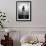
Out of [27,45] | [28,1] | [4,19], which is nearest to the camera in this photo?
[27,45]

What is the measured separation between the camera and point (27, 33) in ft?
10.9

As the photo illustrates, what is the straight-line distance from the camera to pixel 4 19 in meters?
3.08

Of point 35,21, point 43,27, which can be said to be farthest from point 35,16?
point 43,27

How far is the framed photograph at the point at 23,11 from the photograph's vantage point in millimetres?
3297

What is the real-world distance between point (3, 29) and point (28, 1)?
0.97m

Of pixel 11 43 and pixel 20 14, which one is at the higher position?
pixel 20 14

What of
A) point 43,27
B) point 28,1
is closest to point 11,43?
point 43,27

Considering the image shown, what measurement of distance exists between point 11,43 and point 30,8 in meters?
1.02

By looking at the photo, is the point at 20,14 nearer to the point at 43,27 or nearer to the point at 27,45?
the point at 43,27

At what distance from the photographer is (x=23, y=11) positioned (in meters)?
3.32

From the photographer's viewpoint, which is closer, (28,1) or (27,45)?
(27,45)

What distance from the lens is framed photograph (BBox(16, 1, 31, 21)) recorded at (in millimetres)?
3297

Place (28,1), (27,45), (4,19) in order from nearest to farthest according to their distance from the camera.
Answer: (27,45)
(4,19)
(28,1)

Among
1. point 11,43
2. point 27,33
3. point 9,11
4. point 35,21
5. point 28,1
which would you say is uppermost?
point 28,1
